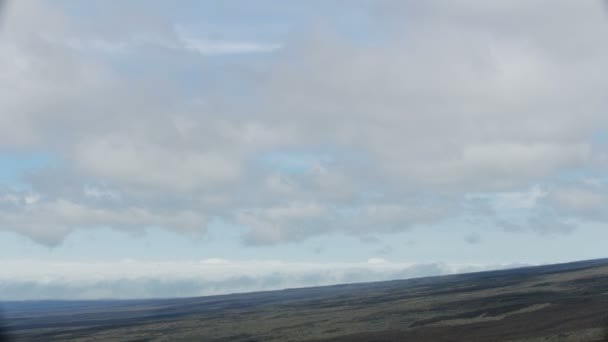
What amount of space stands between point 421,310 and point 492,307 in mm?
10765

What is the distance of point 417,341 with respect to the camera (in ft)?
204

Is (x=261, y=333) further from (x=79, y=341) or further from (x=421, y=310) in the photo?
(x=79, y=341)

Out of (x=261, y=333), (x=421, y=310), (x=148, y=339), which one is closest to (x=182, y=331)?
(x=148, y=339)

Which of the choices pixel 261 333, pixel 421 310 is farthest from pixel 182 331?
pixel 421 310

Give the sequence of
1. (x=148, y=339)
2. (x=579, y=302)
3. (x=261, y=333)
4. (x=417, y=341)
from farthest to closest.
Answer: (x=148, y=339)
(x=261, y=333)
(x=579, y=302)
(x=417, y=341)

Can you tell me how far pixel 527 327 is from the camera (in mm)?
63000

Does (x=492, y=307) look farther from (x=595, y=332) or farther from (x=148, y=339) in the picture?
(x=148, y=339)

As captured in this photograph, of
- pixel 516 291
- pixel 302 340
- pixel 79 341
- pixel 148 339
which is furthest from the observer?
pixel 516 291

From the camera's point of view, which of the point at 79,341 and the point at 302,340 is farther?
the point at 79,341

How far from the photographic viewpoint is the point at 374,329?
249 ft

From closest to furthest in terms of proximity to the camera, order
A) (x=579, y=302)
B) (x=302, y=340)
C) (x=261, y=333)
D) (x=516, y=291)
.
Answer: (x=302, y=340)
(x=579, y=302)
(x=261, y=333)
(x=516, y=291)

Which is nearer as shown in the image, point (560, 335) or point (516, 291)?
point (560, 335)

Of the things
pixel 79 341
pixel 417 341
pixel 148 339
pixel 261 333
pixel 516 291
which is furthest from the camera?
pixel 516 291

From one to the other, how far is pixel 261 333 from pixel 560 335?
38.4 m
